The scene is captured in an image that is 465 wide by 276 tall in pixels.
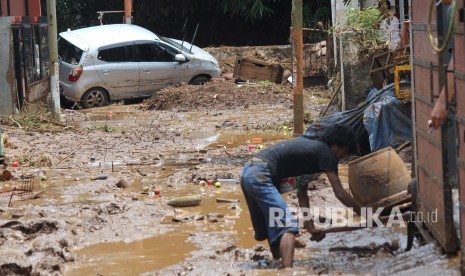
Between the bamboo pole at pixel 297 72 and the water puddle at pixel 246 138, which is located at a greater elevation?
the bamboo pole at pixel 297 72

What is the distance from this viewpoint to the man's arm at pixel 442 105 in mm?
5789

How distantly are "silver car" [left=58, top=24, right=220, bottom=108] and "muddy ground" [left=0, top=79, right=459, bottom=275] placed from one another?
3.32m

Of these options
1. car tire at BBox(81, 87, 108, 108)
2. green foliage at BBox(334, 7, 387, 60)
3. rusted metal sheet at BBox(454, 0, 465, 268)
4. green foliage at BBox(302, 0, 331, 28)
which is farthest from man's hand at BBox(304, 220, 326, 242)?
green foliage at BBox(302, 0, 331, 28)

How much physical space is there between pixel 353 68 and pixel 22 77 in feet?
21.7

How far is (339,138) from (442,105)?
135cm

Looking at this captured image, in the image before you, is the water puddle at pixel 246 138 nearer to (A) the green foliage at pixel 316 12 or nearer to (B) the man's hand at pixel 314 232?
(B) the man's hand at pixel 314 232

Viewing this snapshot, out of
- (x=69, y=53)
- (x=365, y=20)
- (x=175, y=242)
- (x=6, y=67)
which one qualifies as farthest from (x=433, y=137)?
(x=69, y=53)

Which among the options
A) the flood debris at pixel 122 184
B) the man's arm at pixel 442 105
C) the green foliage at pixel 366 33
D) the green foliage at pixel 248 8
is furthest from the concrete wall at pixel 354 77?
the green foliage at pixel 248 8

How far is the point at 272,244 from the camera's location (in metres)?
7.14

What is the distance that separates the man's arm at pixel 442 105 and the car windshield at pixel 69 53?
1631 cm

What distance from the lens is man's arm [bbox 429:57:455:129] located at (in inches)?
228

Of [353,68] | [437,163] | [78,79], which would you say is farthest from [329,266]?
[78,79]

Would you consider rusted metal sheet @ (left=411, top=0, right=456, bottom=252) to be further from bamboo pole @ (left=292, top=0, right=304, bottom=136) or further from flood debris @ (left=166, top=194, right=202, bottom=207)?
bamboo pole @ (left=292, top=0, right=304, bottom=136)

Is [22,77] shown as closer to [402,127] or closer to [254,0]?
[402,127]
